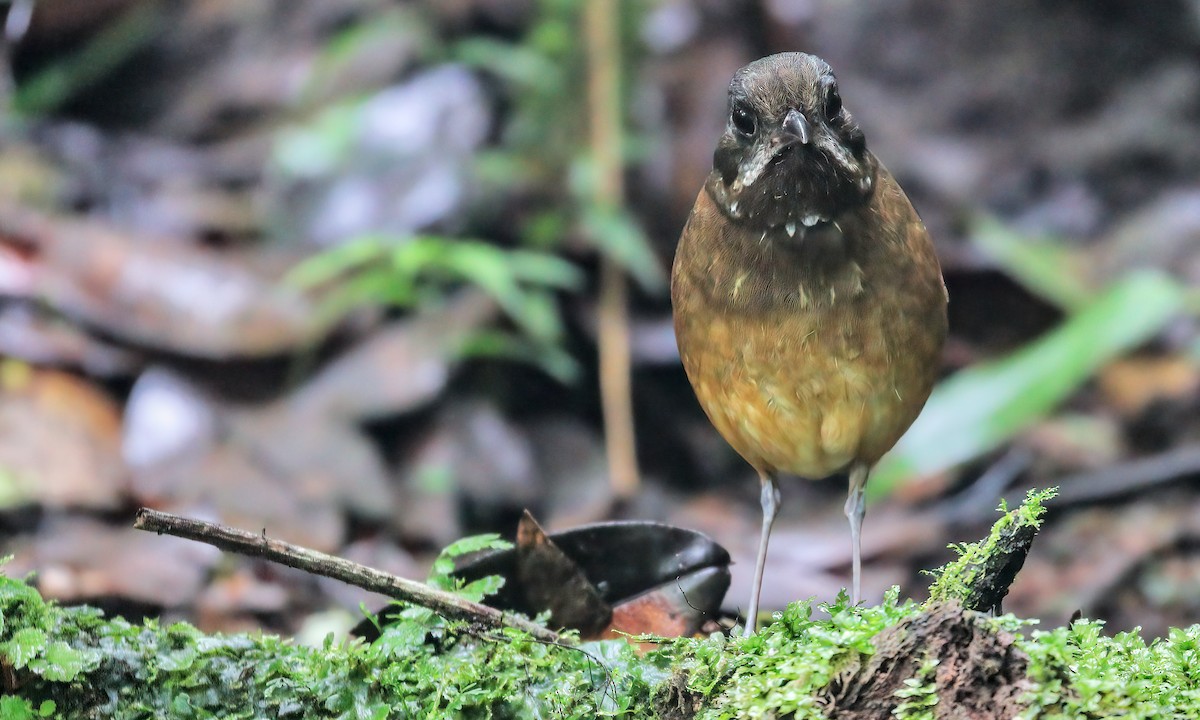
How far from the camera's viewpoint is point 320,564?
192 cm

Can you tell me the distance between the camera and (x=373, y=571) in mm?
1962

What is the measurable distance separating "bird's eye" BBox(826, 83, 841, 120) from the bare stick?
126cm

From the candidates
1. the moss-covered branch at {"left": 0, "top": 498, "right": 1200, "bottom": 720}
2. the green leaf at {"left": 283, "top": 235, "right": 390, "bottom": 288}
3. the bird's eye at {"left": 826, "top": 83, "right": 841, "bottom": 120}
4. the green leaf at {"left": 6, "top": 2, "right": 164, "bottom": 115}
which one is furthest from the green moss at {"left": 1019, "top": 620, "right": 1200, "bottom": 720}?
the green leaf at {"left": 6, "top": 2, "right": 164, "bottom": 115}

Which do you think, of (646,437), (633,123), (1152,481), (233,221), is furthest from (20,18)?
(1152,481)

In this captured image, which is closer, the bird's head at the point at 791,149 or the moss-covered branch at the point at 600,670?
the moss-covered branch at the point at 600,670

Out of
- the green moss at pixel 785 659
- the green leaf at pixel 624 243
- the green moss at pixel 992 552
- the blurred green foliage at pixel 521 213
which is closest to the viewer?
the green moss at pixel 785 659

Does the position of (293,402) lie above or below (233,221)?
below

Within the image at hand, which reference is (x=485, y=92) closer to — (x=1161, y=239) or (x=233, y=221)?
(x=233, y=221)

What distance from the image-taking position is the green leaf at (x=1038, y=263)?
232 inches

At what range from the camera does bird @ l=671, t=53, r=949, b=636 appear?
2520mm

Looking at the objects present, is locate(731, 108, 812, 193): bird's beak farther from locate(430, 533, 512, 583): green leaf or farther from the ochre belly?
locate(430, 533, 512, 583): green leaf

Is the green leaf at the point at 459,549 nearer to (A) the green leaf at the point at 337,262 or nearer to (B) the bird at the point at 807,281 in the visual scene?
(B) the bird at the point at 807,281

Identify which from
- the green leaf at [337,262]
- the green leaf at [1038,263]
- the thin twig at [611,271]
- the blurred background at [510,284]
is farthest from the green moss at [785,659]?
the green leaf at [1038,263]

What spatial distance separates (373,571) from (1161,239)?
5.59 meters
